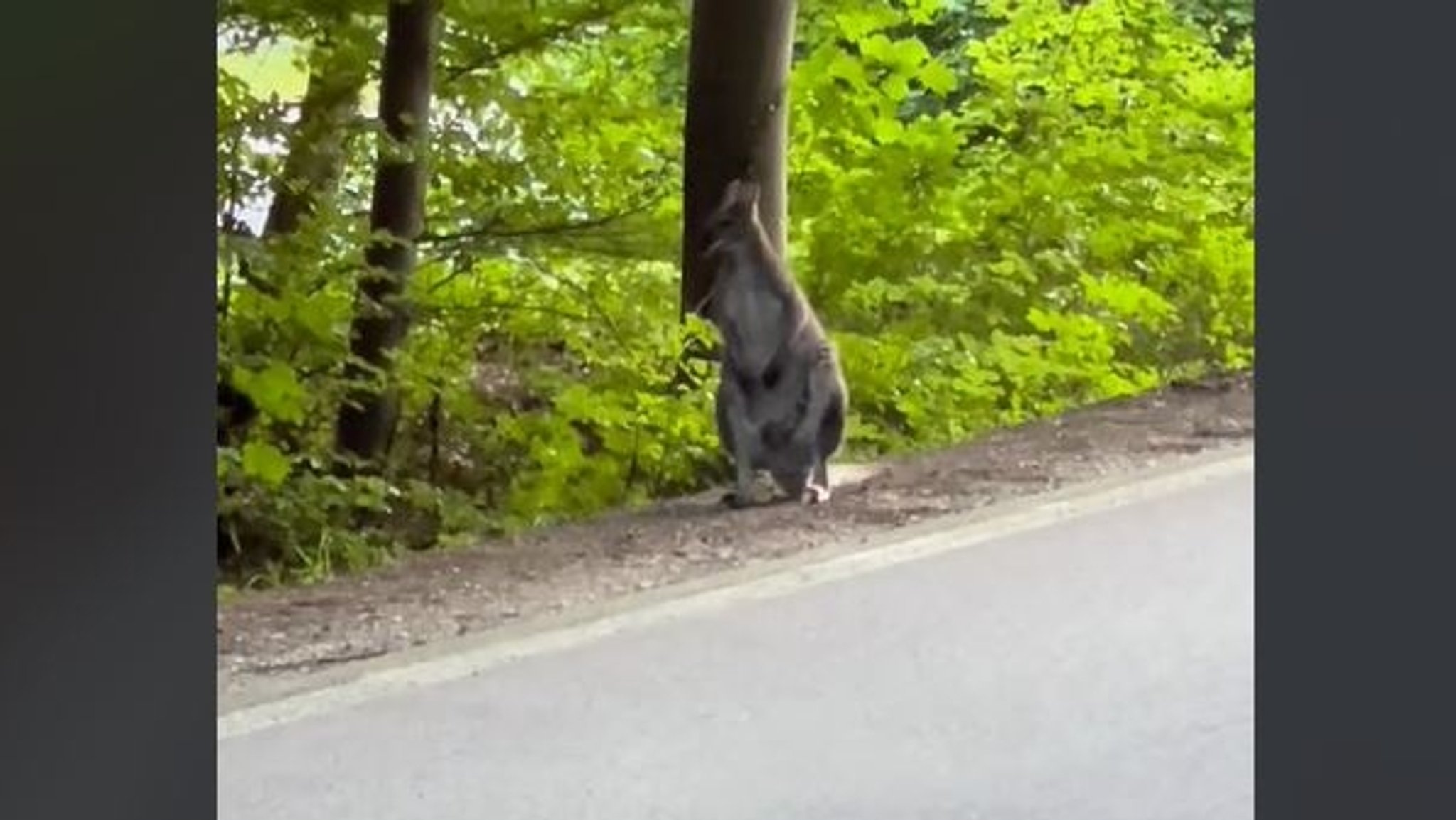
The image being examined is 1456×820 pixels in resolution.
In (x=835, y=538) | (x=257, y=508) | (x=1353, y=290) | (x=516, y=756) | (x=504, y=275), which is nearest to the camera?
(x=1353, y=290)

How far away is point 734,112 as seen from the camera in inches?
177

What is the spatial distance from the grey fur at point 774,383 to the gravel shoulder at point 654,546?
9cm

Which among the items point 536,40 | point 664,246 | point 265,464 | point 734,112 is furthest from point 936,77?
point 265,464

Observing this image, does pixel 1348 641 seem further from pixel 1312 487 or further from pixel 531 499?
pixel 531 499

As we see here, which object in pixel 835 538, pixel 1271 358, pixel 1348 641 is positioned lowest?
pixel 835 538

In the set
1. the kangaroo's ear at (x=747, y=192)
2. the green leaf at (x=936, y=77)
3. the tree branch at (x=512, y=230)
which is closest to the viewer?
the kangaroo's ear at (x=747, y=192)

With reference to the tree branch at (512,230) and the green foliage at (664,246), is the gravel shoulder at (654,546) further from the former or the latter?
the tree branch at (512,230)

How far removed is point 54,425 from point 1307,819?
834mm

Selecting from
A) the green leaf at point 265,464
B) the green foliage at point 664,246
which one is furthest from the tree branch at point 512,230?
the green leaf at point 265,464

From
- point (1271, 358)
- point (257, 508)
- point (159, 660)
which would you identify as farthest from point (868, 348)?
point (1271, 358)

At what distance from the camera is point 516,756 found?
3.08 m

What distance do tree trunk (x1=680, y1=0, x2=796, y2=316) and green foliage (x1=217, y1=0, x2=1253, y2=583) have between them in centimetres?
15

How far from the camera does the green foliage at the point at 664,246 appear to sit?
14.6 feet

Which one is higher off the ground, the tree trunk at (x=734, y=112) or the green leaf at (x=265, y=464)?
the tree trunk at (x=734, y=112)
